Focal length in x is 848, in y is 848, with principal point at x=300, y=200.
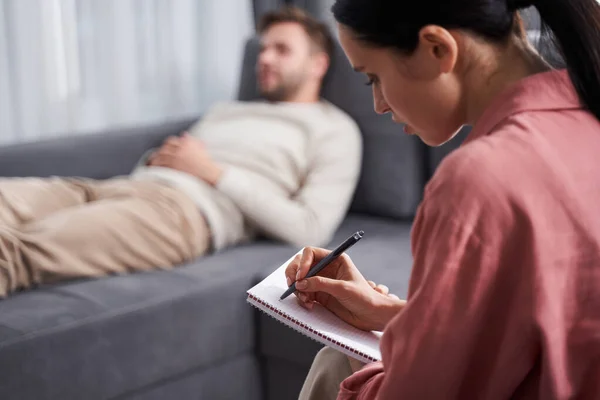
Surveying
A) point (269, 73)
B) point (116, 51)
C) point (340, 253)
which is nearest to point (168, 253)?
point (269, 73)

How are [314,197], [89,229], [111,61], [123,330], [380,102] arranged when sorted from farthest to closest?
[111,61]
[314,197]
[89,229]
[123,330]
[380,102]

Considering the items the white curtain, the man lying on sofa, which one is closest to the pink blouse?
the man lying on sofa

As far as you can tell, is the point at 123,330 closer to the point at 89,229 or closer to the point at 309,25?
the point at 89,229

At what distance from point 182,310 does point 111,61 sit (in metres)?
1.39

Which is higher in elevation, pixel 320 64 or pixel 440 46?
pixel 440 46

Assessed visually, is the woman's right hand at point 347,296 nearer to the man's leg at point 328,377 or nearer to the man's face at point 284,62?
the man's leg at point 328,377

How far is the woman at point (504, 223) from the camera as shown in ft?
2.50

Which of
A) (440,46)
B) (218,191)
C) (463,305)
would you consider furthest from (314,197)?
(463,305)

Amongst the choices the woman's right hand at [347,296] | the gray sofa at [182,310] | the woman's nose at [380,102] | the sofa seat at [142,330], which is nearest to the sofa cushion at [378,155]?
the gray sofa at [182,310]

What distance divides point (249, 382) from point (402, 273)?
44 cm

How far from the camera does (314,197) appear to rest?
2217 mm

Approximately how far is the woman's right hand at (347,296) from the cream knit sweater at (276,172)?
36.5 inches

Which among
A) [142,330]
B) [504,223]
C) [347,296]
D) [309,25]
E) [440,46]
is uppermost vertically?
[440,46]

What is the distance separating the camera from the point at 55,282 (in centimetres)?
186
